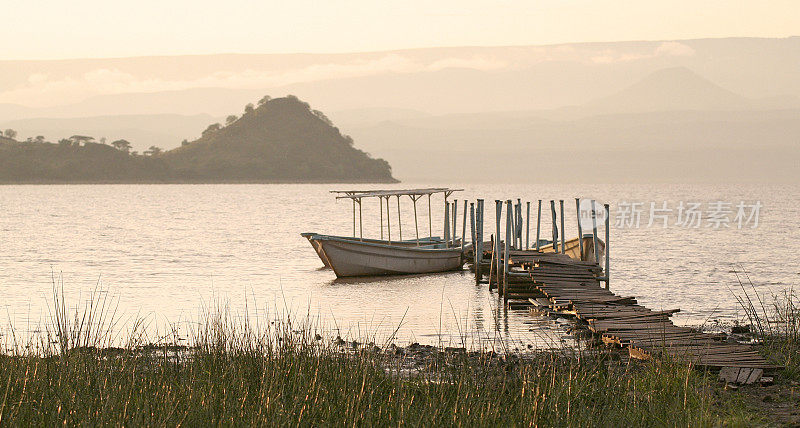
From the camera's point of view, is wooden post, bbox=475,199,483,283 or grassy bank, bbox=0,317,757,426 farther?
wooden post, bbox=475,199,483,283

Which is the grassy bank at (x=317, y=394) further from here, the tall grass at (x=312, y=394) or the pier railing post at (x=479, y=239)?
the pier railing post at (x=479, y=239)

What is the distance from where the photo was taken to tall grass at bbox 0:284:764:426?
684cm

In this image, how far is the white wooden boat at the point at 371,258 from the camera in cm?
2662

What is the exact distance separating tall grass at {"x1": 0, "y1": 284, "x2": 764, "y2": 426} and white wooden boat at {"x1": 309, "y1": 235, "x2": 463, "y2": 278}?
56.0ft

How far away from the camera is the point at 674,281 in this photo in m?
27.4

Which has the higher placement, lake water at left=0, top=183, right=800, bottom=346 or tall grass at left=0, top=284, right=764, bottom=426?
tall grass at left=0, top=284, right=764, bottom=426

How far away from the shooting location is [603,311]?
13.7 metres

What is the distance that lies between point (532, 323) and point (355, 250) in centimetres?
1063

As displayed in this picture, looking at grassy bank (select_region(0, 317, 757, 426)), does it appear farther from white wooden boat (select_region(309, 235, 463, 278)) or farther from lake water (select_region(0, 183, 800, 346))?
white wooden boat (select_region(309, 235, 463, 278))

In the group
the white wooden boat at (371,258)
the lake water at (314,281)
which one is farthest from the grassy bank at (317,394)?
the white wooden boat at (371,258)

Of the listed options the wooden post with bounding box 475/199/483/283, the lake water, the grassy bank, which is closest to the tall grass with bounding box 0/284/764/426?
the grassy bank

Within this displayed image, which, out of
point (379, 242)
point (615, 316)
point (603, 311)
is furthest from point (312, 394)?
point (379, 242)

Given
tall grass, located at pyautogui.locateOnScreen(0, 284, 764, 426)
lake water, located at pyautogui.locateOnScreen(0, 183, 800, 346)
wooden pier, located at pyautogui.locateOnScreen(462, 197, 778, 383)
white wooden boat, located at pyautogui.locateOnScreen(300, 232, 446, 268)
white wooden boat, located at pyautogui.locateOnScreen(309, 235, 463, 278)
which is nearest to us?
tall grass, located at pyautogui.locateOnScreen(0, 284, 764, 426)

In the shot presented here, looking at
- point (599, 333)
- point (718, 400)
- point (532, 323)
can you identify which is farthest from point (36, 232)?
point (718, 400)
